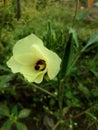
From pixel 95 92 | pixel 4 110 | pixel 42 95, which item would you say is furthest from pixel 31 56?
pixel 95 92

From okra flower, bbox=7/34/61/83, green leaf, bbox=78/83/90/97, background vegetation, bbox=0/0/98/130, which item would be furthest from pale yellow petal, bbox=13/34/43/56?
green leaf, bbox=78/83/90/97

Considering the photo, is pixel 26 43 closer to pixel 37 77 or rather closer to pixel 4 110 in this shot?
pixel 37 77

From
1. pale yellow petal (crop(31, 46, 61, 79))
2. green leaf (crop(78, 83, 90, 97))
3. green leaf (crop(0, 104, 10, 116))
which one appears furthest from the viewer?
green leaf (crop(78, 83, 90, 97))

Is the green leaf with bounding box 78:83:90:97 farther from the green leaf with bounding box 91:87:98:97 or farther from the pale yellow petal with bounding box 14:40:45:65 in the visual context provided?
the pale yellow petal with bounding box 14:40:45:65

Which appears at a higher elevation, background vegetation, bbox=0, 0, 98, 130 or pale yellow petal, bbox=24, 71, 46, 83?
pale yellow petal, bbox=24, 71, 46, 83

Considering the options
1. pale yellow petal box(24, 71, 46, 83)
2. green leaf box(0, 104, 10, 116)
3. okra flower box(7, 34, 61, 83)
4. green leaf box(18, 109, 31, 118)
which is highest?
okra flower box(7, 34, 61, 83)

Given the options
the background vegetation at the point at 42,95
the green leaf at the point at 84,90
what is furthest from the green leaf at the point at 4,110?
the green leaf at the point at 84,90

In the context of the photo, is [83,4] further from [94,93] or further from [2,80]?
[2,80]

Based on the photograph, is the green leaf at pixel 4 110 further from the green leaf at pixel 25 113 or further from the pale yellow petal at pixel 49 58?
the pale yellow petal at pixel 49 58

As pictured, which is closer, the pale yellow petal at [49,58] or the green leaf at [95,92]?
the pale yellow petal at [49,58]
